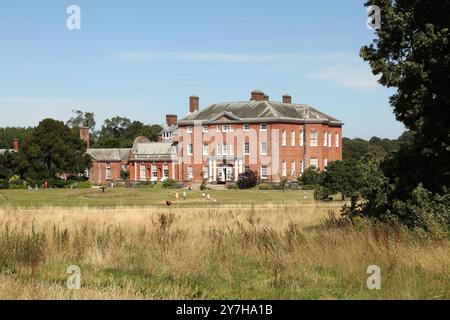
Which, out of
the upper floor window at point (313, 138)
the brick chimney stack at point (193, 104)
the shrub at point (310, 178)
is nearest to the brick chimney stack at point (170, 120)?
the brick chimney stack at point (193, 104)

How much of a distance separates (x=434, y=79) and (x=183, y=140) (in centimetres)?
7396

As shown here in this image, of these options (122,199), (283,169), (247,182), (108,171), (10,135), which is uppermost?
(10,135)

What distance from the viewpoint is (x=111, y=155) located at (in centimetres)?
9375

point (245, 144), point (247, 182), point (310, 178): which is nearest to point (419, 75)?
point (310, 178)

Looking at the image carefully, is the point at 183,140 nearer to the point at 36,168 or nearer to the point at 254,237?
the point at 36,168

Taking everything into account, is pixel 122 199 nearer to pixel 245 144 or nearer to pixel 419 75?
pixel 419 75

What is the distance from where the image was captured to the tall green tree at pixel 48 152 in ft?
233

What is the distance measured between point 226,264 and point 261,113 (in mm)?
69493

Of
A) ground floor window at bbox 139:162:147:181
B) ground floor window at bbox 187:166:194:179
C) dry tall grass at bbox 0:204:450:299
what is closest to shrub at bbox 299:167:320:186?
ground floor window at bbox 187:166:194:179

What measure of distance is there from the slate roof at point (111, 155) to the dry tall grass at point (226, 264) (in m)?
79.2

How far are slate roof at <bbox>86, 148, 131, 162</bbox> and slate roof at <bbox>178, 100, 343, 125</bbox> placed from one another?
1104cm

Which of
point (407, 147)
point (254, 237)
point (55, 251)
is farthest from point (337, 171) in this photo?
point (55, 251)

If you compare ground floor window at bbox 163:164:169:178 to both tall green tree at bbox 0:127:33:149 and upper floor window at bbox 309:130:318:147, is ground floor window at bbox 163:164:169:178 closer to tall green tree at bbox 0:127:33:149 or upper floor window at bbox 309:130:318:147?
upper floor window at bbox 309:130:318:147

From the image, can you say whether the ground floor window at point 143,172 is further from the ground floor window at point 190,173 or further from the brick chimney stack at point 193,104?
the brick chimney stack at point 193,104
